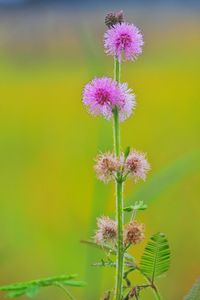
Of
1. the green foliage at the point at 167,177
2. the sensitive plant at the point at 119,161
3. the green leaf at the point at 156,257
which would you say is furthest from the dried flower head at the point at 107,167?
the green foliage at the point at 167,177

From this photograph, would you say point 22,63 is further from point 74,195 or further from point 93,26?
point 74,195

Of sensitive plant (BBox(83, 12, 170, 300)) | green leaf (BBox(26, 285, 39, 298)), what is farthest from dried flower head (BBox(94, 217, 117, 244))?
green leaf (BBox(26, 285, 39, 298))

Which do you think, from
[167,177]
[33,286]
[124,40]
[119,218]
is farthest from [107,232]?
[167,177]

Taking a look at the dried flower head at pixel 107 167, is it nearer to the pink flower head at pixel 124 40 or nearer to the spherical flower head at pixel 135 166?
the spherical flower head at pixel 135 166

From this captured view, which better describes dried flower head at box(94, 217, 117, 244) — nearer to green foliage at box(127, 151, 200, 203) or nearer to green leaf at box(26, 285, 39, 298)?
green leaf at box(26, 285, 39, 298)

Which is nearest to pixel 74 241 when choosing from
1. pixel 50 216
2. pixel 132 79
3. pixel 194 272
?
pixel 50 216

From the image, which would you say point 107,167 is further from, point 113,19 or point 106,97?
point 113,19

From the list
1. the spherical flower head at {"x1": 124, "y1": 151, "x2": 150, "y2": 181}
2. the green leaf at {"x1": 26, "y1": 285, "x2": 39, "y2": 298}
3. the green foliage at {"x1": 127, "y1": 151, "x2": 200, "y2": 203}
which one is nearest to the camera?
the green leaf at {"x1": 26, "y1": 285, "x2": 39, "y2": 298}
